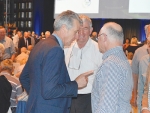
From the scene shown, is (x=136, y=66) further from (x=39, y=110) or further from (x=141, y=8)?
(x=141, y=8)

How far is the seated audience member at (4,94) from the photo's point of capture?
3322mm

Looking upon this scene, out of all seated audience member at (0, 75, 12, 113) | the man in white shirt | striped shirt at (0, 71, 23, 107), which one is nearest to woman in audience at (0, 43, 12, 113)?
seated audience member at (0, 75, 12, 113)

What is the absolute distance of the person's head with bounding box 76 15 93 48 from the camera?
3320 millimetres

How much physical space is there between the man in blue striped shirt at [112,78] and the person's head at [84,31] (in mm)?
1184

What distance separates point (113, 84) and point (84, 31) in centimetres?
150

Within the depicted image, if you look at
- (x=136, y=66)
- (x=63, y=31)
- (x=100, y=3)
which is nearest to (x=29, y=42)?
(x=100, y=3)

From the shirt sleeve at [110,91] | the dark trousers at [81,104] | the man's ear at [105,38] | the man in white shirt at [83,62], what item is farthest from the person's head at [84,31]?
the shirt sleeve at [110,91]

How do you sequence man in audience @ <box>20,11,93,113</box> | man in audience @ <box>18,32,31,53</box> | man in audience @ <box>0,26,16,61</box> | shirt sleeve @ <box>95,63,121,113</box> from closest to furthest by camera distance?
shirt sleeve @ <box>95,63,121,113</box>, man in audience @ <box>20,11,93,113</box>, man in audience @ <box>0,26,16,61</box>, man in audience @ <box>18,32,31,53</box>

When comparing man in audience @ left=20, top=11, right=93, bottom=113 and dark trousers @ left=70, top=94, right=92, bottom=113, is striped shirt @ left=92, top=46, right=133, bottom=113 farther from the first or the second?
dark trousers @ left=70, top=94, right=92, bottom=113

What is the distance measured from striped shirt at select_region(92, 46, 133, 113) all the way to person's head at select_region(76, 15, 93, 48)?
1253 mm

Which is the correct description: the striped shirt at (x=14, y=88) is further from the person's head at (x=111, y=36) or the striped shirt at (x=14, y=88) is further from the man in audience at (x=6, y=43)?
the man in audience at (x=6, y=43)

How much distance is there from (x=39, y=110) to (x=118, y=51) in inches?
26.1

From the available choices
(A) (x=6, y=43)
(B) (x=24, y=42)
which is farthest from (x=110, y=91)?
(B) (x=24, y=42)

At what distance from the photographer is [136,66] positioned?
13.2ft
